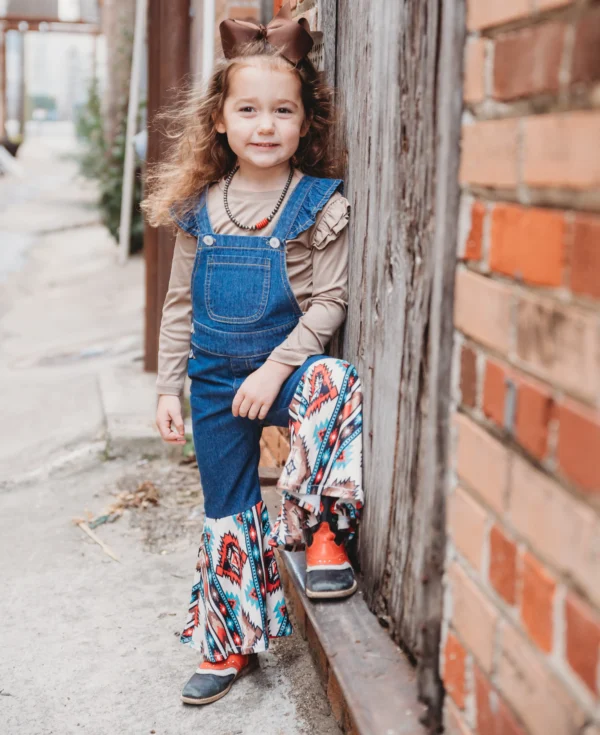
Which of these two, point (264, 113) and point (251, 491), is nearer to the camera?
point (264, 113)

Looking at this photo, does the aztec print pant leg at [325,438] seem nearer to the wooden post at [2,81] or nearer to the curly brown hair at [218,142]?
the curly brown hair at [218,142]

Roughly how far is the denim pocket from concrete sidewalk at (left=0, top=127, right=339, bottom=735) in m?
0.89

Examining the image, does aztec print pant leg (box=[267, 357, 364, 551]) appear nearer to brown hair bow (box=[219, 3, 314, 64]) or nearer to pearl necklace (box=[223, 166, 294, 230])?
pearl necklace (box=[223, 166, 294, 230])

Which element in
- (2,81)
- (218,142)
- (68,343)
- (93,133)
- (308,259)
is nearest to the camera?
(308,259)

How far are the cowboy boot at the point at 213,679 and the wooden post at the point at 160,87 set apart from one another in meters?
2.14

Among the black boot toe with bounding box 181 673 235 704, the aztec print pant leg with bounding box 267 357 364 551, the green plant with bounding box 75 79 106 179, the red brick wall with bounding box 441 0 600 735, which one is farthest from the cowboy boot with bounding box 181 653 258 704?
the green plant with bounding box 75 79 106 179

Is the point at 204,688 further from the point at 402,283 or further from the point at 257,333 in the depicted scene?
the point at 402,283

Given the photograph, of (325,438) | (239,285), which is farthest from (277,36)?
(325,438)

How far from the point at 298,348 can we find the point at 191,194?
0.47 m

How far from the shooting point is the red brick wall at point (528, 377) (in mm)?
940

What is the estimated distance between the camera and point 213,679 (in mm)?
2080

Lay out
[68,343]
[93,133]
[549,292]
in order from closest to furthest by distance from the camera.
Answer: [549,292], [68,343], [93,133]

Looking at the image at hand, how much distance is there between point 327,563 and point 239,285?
651 mm

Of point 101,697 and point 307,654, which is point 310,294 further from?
point 101,697
